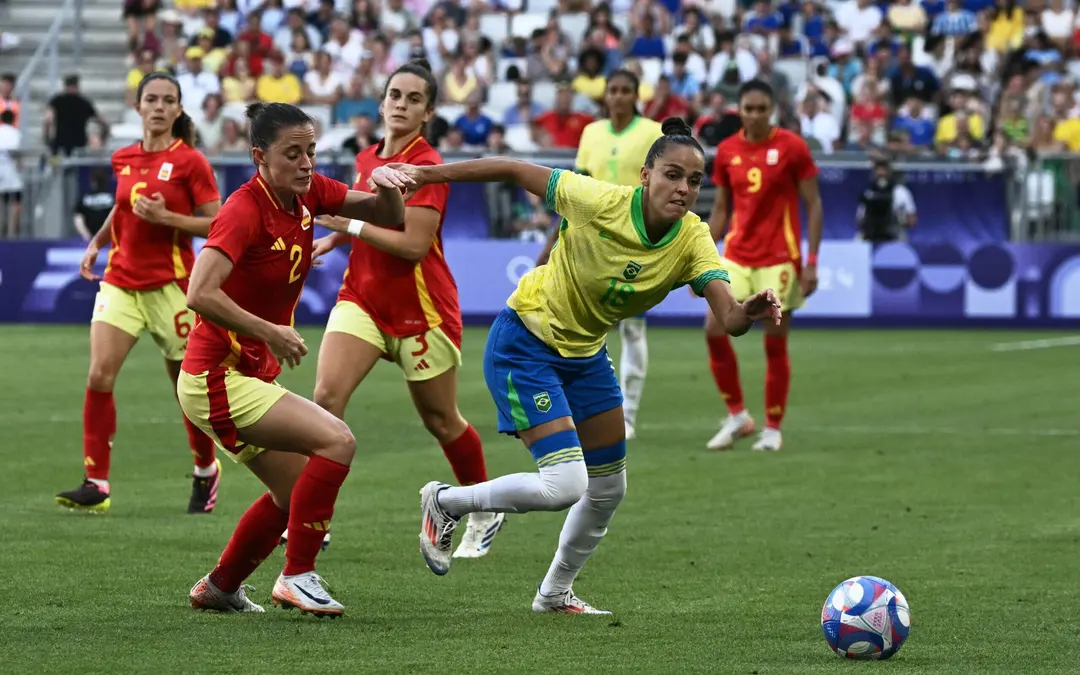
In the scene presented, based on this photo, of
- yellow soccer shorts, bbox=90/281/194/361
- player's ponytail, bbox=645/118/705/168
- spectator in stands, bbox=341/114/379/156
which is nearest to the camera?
player's ponytail, bbox=645/118/705/168

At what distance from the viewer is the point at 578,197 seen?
24.1ft

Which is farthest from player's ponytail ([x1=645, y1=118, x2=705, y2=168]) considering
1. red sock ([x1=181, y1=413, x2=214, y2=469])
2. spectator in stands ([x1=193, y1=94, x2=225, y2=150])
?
spectator in stands ([x1=193, y1=94, x2=225, y2=150])

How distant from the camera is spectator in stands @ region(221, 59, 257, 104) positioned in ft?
90.8

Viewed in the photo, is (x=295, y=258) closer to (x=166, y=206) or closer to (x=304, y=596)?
(x=304, y=596)

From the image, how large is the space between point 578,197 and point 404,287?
2099mm

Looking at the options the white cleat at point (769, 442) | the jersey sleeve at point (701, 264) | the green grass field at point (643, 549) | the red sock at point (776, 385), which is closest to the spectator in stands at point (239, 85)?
the green grass field at point (643, 549)

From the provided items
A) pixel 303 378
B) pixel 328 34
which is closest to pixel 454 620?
pixel 303 378

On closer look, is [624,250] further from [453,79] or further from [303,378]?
[453,79]

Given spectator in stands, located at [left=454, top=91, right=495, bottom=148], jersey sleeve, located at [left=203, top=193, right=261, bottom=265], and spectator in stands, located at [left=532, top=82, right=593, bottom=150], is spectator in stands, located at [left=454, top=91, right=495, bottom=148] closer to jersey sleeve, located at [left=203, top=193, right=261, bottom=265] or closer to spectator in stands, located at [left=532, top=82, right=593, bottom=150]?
spectator in stands, located at [left=532, top=82, right=593, bottom=150]

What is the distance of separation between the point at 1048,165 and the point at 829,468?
12.1 metres

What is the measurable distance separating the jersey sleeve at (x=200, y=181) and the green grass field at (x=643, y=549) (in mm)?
1772

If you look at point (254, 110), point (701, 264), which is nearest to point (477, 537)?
point (701, 264)

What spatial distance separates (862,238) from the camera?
2308 cm

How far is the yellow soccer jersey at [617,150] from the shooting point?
1304 cm
